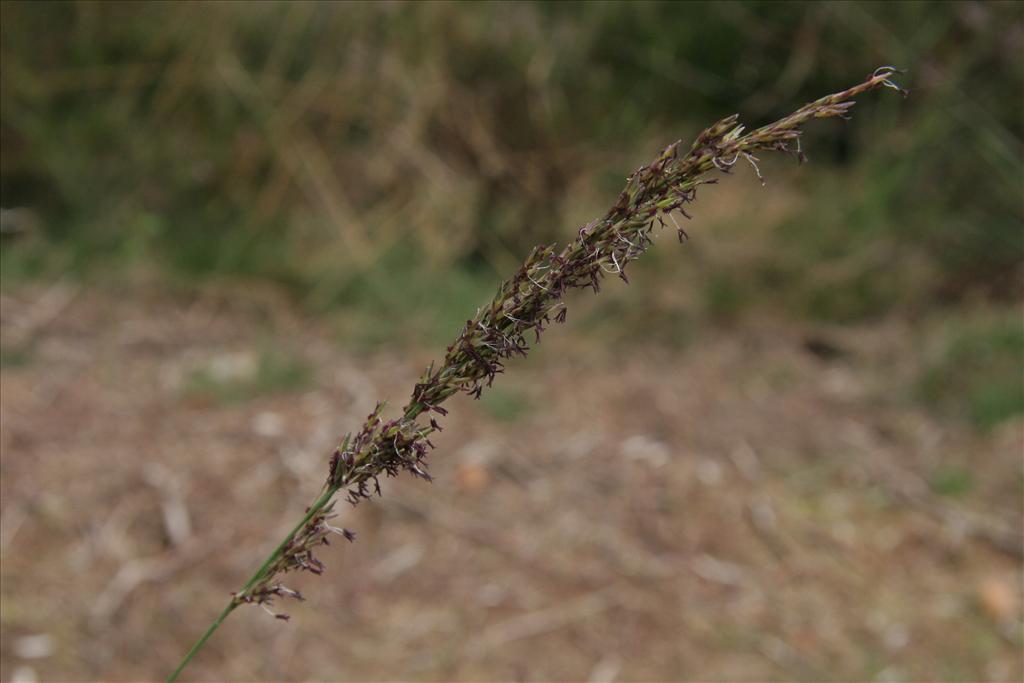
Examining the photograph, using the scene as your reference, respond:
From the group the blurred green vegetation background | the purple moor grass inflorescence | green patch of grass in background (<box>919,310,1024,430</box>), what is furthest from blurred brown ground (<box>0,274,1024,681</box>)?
the purple moor grass inflorescence

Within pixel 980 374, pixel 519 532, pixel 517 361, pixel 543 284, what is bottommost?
pixel 543 284

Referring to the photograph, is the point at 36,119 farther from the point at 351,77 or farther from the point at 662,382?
the point at 662,382

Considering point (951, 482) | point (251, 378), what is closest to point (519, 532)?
point (251, 378)

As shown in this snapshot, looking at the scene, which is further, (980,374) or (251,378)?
(980,374)

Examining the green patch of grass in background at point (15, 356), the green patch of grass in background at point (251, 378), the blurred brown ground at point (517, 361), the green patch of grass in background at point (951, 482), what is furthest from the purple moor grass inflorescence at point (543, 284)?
the green patch of grass in background at point (15, 356)

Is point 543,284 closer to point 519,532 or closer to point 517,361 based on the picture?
point 519,532

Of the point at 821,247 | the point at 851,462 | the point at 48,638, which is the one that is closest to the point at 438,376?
the point at 48,638

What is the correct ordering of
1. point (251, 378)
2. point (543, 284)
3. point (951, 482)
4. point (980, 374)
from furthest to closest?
1. point (980, 374)
2. point (251, 378)
3. point (951, 482)
4. point (543, 284)
